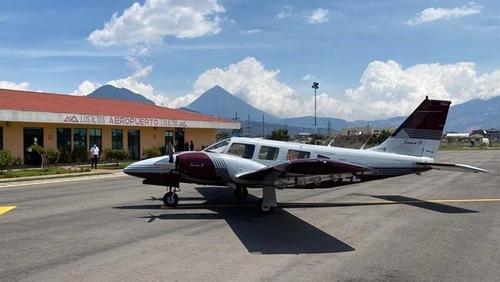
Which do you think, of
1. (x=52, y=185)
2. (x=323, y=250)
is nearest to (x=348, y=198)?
(x=323, y=250)

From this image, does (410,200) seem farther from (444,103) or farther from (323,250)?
(323,250)

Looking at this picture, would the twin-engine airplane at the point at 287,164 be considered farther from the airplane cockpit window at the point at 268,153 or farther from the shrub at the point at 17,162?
the shrub at the point at 17,162

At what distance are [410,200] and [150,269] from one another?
10.9m

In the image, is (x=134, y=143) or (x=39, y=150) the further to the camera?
(x=134, y=143)

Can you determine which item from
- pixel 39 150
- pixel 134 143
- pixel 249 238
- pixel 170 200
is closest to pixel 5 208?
pixel 170 200

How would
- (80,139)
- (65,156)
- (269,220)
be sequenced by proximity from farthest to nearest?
(80,139) → (65,156) → (269,220)

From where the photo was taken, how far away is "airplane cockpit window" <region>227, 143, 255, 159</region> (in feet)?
47.0

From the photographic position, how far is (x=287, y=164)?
1149 centimetres

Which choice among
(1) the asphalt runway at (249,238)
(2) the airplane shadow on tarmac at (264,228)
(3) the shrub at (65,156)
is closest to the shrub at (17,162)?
(3) the shrub at (65,156)

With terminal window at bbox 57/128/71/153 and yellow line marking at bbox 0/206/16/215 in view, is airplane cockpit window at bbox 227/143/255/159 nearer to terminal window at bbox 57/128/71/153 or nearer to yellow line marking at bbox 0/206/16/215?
yellow line marking at bbox 0/206/16/215

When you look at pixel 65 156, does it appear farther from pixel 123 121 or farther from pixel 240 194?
pixel 240 194

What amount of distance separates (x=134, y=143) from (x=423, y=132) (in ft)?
102

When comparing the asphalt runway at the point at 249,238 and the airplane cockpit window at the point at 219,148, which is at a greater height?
the airplane cockpit window at the point at 219,148

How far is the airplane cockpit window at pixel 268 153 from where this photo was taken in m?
14.4
